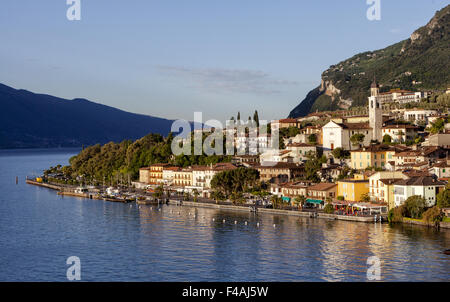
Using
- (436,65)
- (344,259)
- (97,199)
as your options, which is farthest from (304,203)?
(436,65)

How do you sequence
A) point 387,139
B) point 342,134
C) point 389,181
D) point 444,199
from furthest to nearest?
point 342,134
point 387,139
point 389,181
point 444,199

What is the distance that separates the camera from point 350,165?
60.0 metres

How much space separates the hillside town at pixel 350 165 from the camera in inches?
1780

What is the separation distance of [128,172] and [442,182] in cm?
4990

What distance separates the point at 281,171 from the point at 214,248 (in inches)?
1082

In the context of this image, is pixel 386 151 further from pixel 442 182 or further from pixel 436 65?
pixel 436 65

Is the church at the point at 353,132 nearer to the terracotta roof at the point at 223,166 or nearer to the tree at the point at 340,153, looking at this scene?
the tree at the point at 340,153

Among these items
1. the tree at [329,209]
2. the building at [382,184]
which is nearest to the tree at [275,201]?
the tree at [329,209]

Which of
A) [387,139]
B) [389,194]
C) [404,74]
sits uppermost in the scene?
[404,74]

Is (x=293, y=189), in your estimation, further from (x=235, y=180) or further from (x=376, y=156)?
(x=376, y=156)

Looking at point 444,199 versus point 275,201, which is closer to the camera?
point 444,199

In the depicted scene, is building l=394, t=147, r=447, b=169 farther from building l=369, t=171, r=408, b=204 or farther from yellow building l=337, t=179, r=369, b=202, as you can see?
yellow building l=337, t=179, r=369, b=202

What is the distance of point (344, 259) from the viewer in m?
30.8

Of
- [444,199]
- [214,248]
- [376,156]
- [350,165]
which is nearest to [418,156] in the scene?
[376,156]
